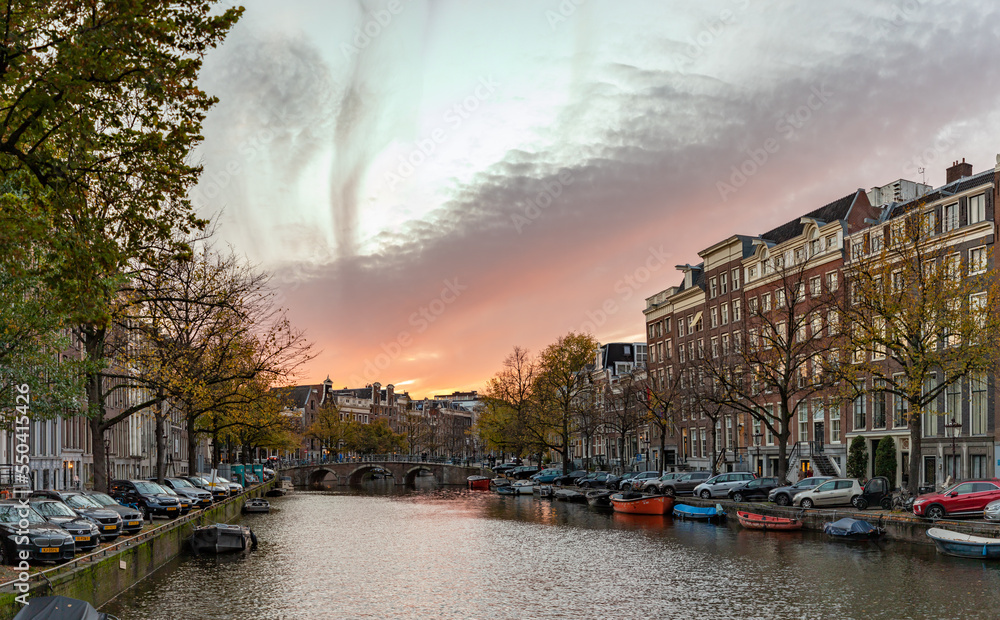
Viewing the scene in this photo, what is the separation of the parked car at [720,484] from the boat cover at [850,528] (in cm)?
1920

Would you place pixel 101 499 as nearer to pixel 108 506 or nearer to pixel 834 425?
pixel 108 506

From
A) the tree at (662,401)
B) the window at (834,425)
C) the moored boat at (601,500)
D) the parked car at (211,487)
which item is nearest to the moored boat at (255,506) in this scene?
the parked car at (211,487)

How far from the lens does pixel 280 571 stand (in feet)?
115

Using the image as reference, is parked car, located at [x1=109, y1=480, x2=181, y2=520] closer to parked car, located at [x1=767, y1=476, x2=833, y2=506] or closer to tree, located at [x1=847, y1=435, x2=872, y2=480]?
parked car, located at [x1=767, y1=476, x2=833, y2=506]

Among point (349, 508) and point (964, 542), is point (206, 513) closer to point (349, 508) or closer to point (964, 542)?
point (349, 508)

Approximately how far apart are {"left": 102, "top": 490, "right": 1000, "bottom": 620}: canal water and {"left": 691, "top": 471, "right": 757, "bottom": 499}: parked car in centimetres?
1131

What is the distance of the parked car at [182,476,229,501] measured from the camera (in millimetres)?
61531

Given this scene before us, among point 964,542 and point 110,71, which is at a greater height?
point 110,71

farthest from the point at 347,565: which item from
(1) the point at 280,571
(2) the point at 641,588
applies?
(2) the point at 641,588

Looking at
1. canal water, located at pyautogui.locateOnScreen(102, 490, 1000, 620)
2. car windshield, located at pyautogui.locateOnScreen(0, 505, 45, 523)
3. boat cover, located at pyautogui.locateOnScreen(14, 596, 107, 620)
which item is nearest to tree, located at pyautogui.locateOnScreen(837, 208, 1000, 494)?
canal water, located at pyautogui.locateOnScreen(102, 490, 1000, 620)

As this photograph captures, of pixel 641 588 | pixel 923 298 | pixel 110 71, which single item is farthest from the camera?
pixel 923 298

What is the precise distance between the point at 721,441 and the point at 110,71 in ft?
245

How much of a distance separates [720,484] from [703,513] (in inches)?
346

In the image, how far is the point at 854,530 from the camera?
40.6 metres
